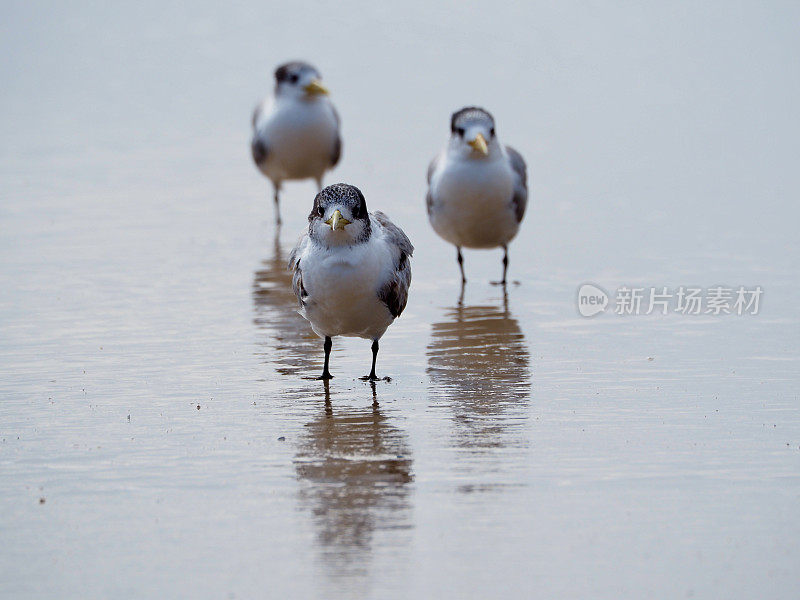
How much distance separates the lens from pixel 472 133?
852cm

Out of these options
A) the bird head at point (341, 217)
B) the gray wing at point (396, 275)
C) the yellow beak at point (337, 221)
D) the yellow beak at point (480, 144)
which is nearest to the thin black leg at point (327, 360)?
the gray wing at point (396, 275)

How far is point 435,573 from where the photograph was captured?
4.27 metres

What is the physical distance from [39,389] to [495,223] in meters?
3.31

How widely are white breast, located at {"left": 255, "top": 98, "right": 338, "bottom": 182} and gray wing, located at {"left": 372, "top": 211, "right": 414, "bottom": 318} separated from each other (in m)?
4.90

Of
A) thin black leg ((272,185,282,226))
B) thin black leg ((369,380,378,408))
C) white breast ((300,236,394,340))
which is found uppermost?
thin black leg ((272,185,282,226))

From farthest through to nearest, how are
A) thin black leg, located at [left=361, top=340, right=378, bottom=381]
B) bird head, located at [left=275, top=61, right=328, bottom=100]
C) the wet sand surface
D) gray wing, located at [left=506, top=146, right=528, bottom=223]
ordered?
bird head, located at [left=275, top=61, right=328, bottom=100] < gray wing, located at [left=506, top=146, right=528, bottom=223] < thin black leg, located at [left=361, top=340, right=378, bottom=381] < the wet sand surface

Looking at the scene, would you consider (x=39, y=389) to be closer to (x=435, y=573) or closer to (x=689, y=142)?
(x=435, y=573)

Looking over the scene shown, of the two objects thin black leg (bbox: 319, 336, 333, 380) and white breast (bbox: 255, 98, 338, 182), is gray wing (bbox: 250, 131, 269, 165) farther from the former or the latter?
thin black leg (bbox: 319, 336, 333, 380)

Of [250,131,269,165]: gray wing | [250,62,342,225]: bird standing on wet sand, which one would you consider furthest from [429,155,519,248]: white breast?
[250,131,269,165]: gray wing

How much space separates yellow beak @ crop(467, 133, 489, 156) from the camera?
27.5 feet

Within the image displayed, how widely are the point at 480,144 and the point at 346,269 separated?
7.64 feet

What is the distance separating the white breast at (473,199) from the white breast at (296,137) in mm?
3128

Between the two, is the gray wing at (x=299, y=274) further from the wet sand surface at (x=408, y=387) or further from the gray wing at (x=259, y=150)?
the gray wing at (x=259, y=150)

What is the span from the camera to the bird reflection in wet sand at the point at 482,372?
19.0ft
